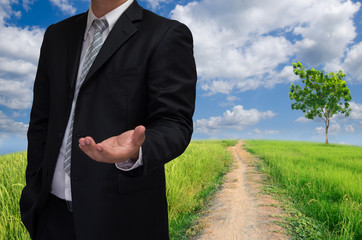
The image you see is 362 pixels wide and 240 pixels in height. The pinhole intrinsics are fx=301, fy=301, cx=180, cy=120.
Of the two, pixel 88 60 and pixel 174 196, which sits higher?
pixel 88 60

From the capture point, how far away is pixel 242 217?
3605 millimetres

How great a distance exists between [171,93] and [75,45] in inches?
30.5

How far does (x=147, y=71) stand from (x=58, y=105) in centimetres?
59

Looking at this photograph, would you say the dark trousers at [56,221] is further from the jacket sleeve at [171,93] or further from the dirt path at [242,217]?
the dirt path at [242,217]

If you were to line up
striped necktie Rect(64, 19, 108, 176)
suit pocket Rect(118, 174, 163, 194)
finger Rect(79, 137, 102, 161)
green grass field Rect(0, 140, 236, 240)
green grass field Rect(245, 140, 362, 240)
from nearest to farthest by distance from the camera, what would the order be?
1. finger Rect(79, 137, 102, 161)
2. suit pocket Rect(118, 174, 163, 194)
3. striped necktie Rect(64, 19, 108, 176)
4. green grass field Rect(0, 140, 236, 240)
5. green grass field Rect(245, 140, 362, 240)

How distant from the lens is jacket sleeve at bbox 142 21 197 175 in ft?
4.19

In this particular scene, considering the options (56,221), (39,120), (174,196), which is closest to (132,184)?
(56,221)

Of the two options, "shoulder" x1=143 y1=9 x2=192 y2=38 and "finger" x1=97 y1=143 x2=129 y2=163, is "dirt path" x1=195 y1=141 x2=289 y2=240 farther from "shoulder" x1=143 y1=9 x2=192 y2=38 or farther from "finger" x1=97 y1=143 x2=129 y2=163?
"finger" x1=97 y1=143 x2=129 y2=163

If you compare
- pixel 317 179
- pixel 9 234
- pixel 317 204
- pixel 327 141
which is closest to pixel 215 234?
pixel 317 204

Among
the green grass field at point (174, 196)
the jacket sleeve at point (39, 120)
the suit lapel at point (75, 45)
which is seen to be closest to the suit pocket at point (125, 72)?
the suit lapel at point (75, 45)

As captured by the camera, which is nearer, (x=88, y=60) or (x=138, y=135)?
(x=138, y=135)

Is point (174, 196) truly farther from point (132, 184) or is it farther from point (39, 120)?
point (132, 184)

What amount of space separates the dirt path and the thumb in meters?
2.46

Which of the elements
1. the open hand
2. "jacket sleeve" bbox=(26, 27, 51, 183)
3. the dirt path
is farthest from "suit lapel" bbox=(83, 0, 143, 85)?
the dirt path
